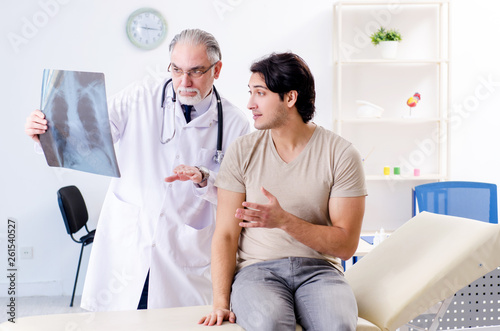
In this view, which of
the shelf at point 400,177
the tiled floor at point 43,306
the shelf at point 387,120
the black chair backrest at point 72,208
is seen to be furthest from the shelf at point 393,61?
the tiled floor at point 43,306

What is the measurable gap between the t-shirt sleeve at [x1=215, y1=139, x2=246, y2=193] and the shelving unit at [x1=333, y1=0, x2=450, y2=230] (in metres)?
2.48

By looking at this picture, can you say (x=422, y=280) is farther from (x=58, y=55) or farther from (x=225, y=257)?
(x=58, y=55)

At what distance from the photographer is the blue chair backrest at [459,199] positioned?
10.2ft

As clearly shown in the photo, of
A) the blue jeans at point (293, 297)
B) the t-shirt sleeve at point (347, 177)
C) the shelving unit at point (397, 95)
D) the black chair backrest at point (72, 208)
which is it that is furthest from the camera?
the shelving unit at point (397, 95)

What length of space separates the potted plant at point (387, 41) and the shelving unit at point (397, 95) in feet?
0.41

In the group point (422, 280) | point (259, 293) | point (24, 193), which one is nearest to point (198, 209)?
point (259, 293)

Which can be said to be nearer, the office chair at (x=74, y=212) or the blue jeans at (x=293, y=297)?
the blue jeans at (x=293, y=297)

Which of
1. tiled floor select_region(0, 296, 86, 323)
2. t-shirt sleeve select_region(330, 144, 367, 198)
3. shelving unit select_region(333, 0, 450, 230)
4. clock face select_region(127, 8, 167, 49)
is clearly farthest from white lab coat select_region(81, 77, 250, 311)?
shelving unit select_region(333, 0, 450, 230)

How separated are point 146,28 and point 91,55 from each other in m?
0.42

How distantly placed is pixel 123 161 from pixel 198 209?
31 centimetres

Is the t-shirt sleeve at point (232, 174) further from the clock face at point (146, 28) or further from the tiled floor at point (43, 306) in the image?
the clock face at point (146, 28)

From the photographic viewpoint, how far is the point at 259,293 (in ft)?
4.99

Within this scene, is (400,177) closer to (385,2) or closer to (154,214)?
(385,2)

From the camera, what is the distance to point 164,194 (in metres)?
1.85
